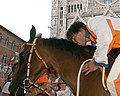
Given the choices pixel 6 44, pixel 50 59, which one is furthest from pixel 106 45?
pixel 6 44

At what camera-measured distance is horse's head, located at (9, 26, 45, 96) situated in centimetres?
264

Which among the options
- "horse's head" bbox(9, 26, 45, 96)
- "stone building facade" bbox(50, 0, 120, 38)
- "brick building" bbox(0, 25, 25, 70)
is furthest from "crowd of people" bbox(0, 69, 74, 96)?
"brick building" bbox(0, 25, 25, 70)

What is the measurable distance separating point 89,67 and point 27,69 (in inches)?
25.7

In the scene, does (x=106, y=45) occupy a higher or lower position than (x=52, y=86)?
higher

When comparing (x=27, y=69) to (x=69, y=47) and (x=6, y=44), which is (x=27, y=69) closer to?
(x=69, y=47)

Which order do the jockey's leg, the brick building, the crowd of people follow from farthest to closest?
the brick building < the crowd of people < the jockey's leg

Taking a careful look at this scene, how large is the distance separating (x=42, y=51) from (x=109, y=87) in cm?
81

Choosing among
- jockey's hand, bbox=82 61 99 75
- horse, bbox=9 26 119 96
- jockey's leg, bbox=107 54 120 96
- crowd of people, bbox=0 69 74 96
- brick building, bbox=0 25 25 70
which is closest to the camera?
jockey's leg, bbox=107 54 120 96

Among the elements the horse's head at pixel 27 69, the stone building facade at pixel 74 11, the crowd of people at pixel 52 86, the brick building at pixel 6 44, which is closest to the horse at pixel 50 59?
the horse's head at pixel 27 69

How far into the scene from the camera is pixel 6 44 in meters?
29.5

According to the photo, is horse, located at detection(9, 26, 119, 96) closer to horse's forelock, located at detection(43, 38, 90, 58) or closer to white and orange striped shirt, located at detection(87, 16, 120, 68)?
horse's forelock, located at detection(43, 38, 90, 58)

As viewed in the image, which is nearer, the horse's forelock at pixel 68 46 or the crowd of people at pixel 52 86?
the horse's forelock at pixel 68 46

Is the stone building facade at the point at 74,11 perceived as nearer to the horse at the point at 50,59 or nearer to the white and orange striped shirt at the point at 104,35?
the horse at the point at 50,59

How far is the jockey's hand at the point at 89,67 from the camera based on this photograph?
2410 mm
